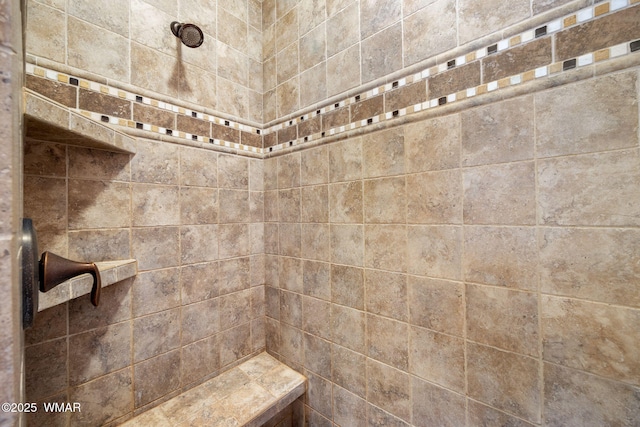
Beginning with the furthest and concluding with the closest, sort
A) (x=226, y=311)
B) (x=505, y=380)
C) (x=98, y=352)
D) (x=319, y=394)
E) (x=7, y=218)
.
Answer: (x=226, y=311) → (x=319, y=394) → (x=98, y=352) → (x=505, y=380) → (x=7, y=218)

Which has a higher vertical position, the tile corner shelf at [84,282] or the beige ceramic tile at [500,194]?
the beige ceramic tile at [500,194]

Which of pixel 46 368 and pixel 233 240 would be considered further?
pixel 233 240

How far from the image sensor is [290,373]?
127cm

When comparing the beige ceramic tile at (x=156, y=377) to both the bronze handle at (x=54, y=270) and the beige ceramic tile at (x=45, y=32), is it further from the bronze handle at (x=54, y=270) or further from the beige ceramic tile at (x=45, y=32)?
the beige ceramic tile at (x=45, y=32)

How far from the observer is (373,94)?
3.31 feet

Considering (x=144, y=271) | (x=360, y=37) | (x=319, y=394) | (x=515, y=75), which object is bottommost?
(x=319, y=394)

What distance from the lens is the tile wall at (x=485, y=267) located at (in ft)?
1.96

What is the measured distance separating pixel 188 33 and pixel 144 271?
102 centimetres

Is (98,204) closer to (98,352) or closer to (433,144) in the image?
(98,352)

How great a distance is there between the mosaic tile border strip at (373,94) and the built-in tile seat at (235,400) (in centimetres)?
118

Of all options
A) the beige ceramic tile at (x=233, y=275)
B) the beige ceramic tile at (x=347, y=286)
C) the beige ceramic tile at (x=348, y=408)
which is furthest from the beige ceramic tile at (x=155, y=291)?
the beige ceramic tile at (x=348, y=408)

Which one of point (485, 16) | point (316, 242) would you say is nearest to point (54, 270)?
point (316, 242)

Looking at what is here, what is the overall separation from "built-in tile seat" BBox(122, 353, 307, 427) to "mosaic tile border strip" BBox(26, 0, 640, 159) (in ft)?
3.88

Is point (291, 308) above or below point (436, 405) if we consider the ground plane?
above
